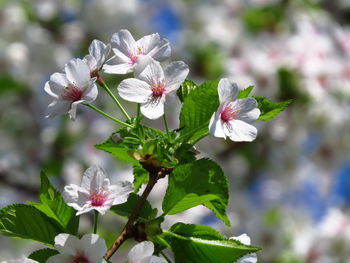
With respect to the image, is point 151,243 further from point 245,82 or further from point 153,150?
point 245,82

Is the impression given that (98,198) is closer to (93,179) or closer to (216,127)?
(93,179)

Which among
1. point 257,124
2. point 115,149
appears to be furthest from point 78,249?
point 257,124

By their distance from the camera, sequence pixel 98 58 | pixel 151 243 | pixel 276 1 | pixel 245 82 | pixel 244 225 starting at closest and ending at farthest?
pixel 151 243 → pixel 98 58 → pixel 245 82 → pixel 244 225 → pixel 276 1

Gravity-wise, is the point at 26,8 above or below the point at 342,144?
above

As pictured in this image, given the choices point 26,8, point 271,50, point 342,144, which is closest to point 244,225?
point 342,144

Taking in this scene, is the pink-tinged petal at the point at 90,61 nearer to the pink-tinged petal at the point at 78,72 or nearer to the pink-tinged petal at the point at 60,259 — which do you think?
the pink-tinged petal at the point at 78,72

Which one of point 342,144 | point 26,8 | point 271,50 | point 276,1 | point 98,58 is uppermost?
point 276,1

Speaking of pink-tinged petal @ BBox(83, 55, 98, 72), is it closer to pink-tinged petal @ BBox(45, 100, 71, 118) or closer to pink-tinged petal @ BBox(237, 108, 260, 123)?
pink-tinged petal @ BBox(45, 100, 71, 118)
